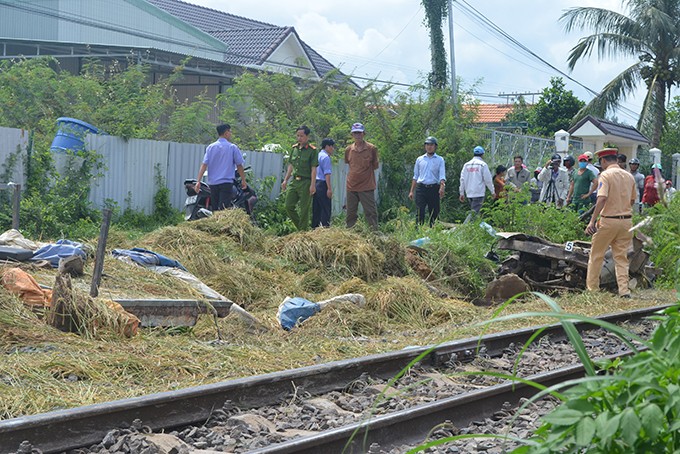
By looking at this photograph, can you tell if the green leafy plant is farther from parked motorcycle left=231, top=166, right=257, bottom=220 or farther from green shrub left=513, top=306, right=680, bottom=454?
parked motorcycle left=231, top=166, right=257, bottom=220

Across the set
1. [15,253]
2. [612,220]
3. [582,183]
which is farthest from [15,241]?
[582,183]

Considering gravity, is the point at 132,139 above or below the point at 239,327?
above

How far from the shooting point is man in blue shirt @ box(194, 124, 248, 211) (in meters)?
14.0

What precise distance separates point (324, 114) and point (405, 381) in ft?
52.1

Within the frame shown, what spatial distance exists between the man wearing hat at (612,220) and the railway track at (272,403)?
4.80 m

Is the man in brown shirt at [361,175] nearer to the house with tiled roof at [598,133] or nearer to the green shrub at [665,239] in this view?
the green shrub at [665,239]

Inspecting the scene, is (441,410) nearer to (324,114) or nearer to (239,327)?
(239,327)

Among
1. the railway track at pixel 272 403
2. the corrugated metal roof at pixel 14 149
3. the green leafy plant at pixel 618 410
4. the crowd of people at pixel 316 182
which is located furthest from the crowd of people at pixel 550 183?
the green leafy plant at pixel 618 410

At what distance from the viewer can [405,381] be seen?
22.2 feet

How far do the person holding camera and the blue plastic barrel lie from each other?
9029 millimetres

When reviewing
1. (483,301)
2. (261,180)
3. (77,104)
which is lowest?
(483,301)

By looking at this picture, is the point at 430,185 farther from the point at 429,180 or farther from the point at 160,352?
the point at 160,352

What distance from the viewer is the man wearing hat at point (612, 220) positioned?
1194cm

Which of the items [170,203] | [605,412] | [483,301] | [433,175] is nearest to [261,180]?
[170,203]
